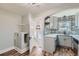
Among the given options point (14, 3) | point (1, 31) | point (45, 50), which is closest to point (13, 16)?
point (14, 3)

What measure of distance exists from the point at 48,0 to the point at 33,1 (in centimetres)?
27

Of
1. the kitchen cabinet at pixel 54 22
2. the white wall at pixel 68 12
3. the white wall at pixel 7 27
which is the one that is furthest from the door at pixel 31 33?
the white wall at pixel 68 12

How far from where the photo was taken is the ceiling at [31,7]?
1661 millimetres

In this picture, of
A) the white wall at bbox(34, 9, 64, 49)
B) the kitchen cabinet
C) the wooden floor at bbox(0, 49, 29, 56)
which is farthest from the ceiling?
the wooden floor at bbox(0, 49, 29, 56)

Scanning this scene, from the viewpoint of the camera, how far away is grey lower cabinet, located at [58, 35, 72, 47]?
66.6 inches

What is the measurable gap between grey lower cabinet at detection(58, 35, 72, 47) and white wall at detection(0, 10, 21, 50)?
0.83 m

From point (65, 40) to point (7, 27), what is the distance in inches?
42.0

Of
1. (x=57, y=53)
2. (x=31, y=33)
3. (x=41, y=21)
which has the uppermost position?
(x=41, y=21)

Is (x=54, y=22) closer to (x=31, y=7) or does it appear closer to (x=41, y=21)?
(x=41, y=21)

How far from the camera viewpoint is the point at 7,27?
1.69 metres

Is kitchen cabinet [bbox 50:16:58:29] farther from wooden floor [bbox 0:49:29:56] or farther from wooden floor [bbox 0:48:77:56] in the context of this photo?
wooden floor [bbox 0:49:29:56]

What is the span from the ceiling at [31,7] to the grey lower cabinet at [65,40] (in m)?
0.54

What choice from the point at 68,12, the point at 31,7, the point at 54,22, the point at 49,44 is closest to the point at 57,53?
the point at 49,44

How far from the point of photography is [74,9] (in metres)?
1.64
